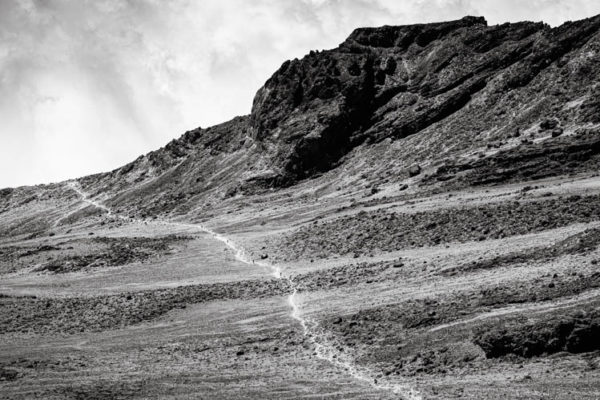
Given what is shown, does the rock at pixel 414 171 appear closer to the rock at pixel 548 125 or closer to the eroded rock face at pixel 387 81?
the rock at pixel 548 125

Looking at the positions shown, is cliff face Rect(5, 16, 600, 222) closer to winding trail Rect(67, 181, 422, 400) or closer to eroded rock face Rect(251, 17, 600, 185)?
eroded rock face Rect(251, 17, 600, 185)

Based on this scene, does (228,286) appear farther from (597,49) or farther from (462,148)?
(597,49)

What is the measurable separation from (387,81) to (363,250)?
8190 cm

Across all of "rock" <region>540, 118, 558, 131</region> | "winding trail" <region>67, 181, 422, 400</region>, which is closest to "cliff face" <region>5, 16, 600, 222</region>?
"rock" <region>540, 118, 558, 131</region>

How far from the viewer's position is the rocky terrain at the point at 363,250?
86.3 ft

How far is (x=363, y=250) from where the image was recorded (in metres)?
57.1

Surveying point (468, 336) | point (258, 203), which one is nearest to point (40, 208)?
point (258, 203)

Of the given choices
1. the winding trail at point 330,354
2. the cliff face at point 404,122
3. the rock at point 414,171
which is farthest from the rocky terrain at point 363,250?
the rock at point 414,171

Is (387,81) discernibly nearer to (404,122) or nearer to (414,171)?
(404,122)

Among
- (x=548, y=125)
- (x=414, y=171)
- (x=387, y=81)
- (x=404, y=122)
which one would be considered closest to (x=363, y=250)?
(x=414, y=171)

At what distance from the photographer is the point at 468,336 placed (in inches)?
1063

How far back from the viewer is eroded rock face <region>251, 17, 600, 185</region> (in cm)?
10738

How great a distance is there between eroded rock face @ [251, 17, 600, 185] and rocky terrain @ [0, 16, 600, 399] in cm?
50

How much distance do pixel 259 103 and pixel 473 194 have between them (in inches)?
3629
